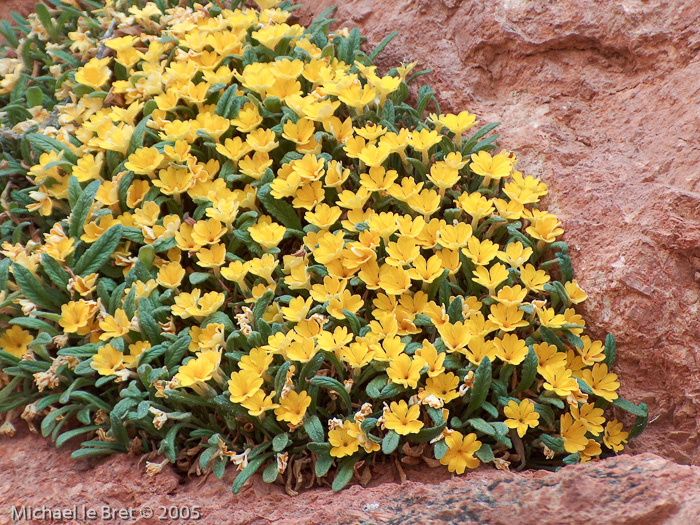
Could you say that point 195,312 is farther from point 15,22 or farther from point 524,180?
point 15,22

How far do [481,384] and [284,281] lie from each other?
2.64 feet

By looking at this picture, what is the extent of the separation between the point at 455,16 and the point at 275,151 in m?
1.20

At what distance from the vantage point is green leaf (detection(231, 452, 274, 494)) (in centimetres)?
199

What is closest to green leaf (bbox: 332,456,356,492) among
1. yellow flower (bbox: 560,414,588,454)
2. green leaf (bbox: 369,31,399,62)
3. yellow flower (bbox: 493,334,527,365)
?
yellow flower (bbox: 493,334,527,365)

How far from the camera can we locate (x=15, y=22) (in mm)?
A: 3863

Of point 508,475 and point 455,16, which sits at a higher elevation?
point 455,16

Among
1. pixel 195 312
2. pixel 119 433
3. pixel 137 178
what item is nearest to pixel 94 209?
pixel 137 178

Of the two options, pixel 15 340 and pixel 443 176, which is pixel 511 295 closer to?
pixel 443 176

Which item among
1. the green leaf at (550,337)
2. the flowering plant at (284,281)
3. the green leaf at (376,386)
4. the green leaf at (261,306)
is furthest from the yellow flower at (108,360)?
the green leaf at (550,337)

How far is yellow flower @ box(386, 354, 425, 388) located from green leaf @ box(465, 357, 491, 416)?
0.19 m

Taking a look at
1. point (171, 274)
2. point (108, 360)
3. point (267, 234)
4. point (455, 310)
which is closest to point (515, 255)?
point (455, 310)

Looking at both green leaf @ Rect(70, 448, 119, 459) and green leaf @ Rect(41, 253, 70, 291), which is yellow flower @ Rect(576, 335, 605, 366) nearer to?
green leaf @ Rect(70, 448, 119, 459)

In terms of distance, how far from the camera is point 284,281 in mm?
2383

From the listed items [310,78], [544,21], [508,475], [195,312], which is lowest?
[508,475]
